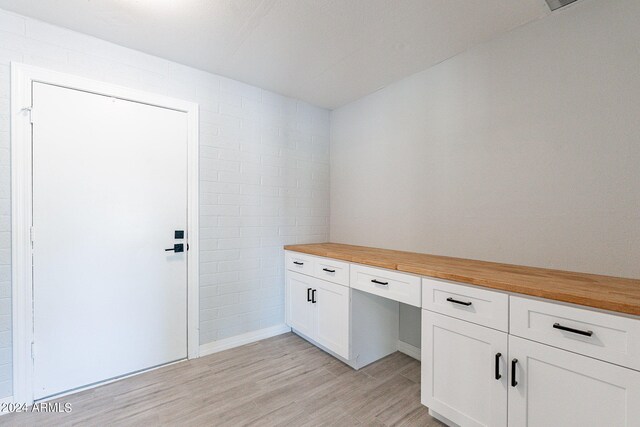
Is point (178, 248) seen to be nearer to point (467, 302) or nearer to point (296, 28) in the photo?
point (296, 28)

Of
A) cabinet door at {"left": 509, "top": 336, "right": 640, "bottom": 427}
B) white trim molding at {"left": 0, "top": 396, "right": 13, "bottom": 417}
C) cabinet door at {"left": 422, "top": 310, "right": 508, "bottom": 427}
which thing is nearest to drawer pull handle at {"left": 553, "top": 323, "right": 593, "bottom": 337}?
cabinet door at {"left": 509, "top": 336, "right": 640, "bottom": 427}

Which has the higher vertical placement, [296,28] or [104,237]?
[296,28]

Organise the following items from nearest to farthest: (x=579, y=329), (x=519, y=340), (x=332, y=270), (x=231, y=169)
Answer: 1. (x=579, y=329)
2. (x=519, y=340)
3. (x=332, y=270)
4. (x=231, y=169)

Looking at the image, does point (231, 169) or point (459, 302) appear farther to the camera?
point (231, 169)

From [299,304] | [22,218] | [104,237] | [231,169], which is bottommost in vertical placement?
[299,304]

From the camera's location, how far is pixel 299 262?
2.87 metres

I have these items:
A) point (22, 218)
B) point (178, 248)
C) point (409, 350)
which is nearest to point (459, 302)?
point (409, 350)

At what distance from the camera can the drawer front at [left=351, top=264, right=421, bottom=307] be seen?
6.13ft

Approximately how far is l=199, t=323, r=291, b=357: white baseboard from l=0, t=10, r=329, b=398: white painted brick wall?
0.06 m

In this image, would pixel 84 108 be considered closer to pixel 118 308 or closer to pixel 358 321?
pixel 118 308

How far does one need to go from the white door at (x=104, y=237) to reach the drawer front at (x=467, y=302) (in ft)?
6.56

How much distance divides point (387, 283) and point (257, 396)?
1.21 metres

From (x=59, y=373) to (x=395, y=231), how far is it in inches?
110

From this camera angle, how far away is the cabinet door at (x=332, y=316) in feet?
7.74
